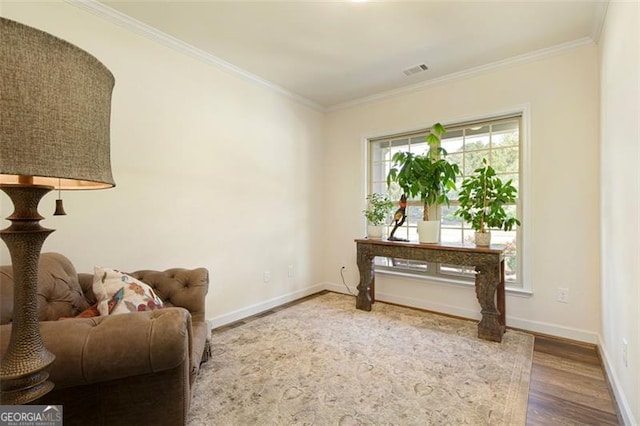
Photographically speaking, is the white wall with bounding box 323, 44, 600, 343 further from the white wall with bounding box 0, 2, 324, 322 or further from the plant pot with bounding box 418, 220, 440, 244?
the white wall with bounding box 0, 2, 324, 322

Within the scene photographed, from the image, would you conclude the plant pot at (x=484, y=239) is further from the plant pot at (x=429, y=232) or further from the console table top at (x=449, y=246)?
the plant pot at (x=429, y=232)

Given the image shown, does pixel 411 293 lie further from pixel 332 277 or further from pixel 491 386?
pixel 491 386

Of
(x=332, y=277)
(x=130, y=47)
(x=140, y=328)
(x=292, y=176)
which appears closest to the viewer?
(x=140, y=328)

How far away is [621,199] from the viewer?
68.6 inches

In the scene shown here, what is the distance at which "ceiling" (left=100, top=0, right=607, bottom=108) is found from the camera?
220 cm

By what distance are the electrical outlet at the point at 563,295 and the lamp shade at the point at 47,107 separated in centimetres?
341

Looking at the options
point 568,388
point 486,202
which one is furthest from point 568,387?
point 486,202

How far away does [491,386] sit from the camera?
1.94 metres

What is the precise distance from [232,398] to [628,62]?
9.32 feet

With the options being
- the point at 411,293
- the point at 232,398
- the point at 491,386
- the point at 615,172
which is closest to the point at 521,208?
the point at 615,172

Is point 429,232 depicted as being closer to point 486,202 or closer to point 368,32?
point 486,202

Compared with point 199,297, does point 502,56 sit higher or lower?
higher

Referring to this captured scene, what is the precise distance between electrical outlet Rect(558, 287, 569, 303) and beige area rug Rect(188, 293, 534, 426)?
0.43 m

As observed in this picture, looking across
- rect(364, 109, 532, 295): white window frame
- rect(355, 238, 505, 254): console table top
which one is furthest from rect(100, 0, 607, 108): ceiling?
rect(355, 238, 505, 254): console table top
